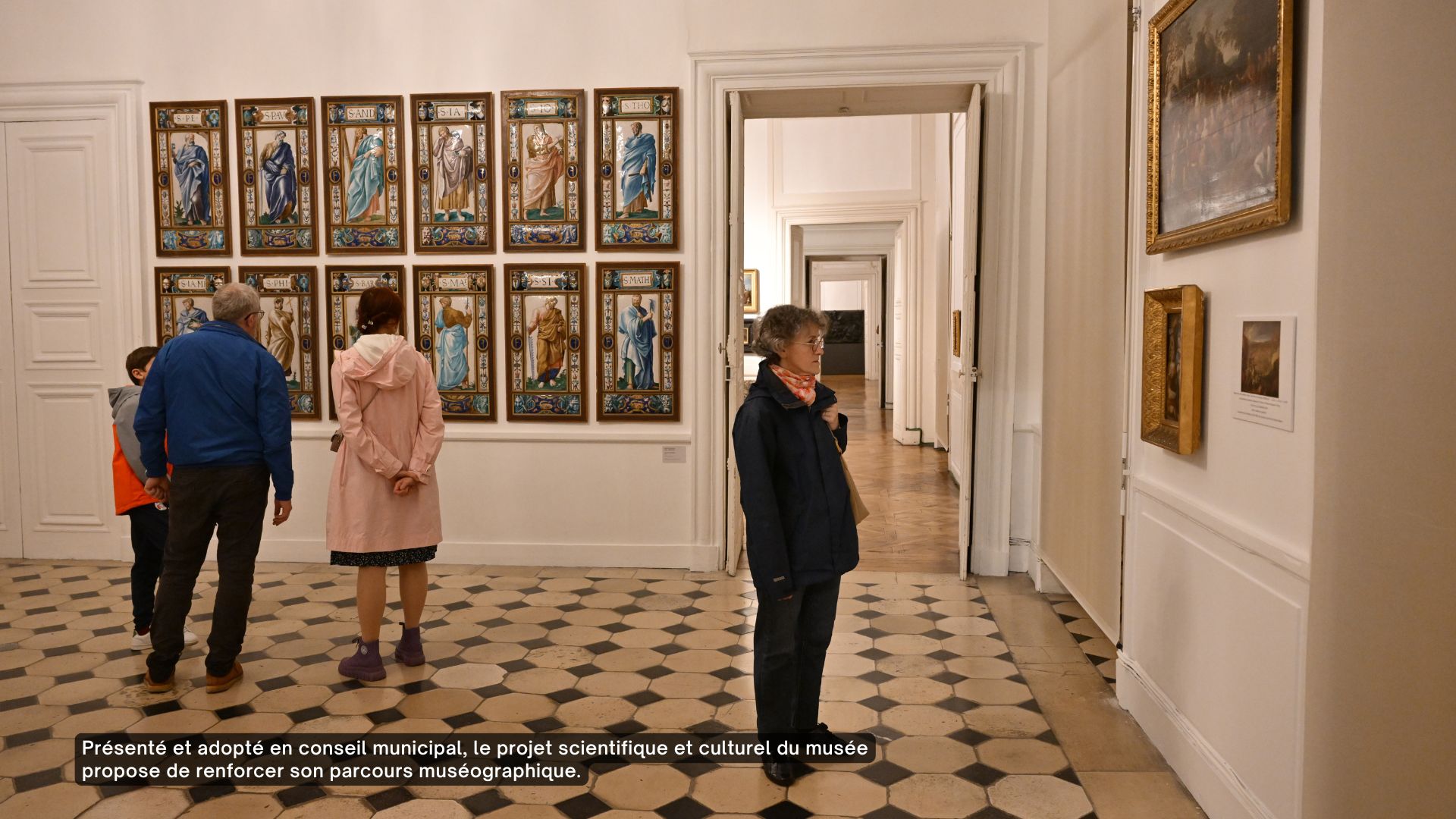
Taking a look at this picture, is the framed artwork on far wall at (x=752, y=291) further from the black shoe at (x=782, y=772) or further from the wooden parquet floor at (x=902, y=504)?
the black shoe at (x=782, y=772)

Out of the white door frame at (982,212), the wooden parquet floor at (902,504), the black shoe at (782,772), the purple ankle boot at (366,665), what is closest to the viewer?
the black shoe at (782,772)

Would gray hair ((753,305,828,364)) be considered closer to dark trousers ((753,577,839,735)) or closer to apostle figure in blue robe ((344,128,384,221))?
dark trousers ((753,577,839,735))

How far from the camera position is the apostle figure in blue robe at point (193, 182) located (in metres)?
7.18

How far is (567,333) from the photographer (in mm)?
7031

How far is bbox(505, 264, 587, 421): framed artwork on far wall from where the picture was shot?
7004 millimetres

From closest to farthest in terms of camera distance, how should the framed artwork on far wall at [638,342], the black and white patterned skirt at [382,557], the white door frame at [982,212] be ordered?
the black and white patterned skirt at [382,557] → the white door frame at [982,212] → the framed artwork on far wall at [638,342]

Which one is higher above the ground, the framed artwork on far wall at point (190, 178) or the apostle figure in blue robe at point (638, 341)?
the framed artwork on far wall at point (190, 178)

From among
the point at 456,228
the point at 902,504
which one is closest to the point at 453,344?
the point at 456,228

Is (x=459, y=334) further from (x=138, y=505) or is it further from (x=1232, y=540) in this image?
(x=1232, y=540)

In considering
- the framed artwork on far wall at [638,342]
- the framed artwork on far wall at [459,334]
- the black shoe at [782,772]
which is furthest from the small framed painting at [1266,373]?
the framed artwork on far wall at [459,334]

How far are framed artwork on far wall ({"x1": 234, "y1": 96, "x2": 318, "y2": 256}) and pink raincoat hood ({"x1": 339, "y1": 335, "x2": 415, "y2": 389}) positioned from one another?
3048 millimetres

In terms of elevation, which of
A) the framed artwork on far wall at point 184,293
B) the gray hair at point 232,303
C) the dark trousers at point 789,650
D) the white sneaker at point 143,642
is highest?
the framed artwork on far wall at point 184,293

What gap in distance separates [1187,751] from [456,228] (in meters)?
5.48

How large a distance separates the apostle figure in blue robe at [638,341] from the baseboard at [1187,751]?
367 cm
